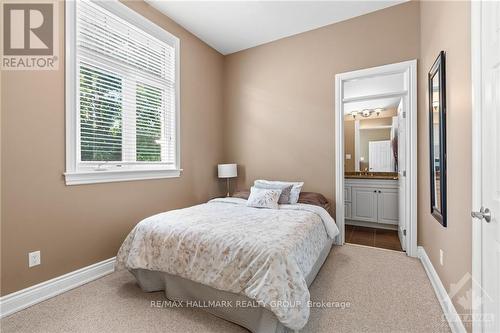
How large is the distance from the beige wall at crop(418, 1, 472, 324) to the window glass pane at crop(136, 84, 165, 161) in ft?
9.92

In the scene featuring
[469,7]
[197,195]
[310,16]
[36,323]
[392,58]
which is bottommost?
[36,323]

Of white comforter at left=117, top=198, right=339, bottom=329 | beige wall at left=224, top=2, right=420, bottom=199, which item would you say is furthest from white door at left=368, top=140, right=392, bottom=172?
white comforter at left=117, top=198, right=339, bottom=329

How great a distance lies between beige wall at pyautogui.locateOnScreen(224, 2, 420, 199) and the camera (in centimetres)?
303

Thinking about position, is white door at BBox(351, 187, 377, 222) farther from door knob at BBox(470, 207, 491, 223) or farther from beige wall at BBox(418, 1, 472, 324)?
door knob at BBox(470, 207, 491, 223)

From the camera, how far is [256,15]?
3.14 metres

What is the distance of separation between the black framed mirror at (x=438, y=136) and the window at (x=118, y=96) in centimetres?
290

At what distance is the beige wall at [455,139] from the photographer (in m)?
1.42

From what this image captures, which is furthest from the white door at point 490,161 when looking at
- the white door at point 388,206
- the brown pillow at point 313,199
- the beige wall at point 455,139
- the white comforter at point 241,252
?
the white door at point 388,206

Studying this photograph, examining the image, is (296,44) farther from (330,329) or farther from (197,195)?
(330,329)

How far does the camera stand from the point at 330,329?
63.6 inches

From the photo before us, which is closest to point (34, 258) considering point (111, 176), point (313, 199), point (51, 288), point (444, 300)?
point (51, 288)

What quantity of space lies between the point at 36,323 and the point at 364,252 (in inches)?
128

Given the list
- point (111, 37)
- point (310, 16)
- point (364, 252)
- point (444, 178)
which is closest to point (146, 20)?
point (111, 37)

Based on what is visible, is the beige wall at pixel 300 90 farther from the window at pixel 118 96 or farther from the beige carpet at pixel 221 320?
the beige carpet at pixel 221 320
